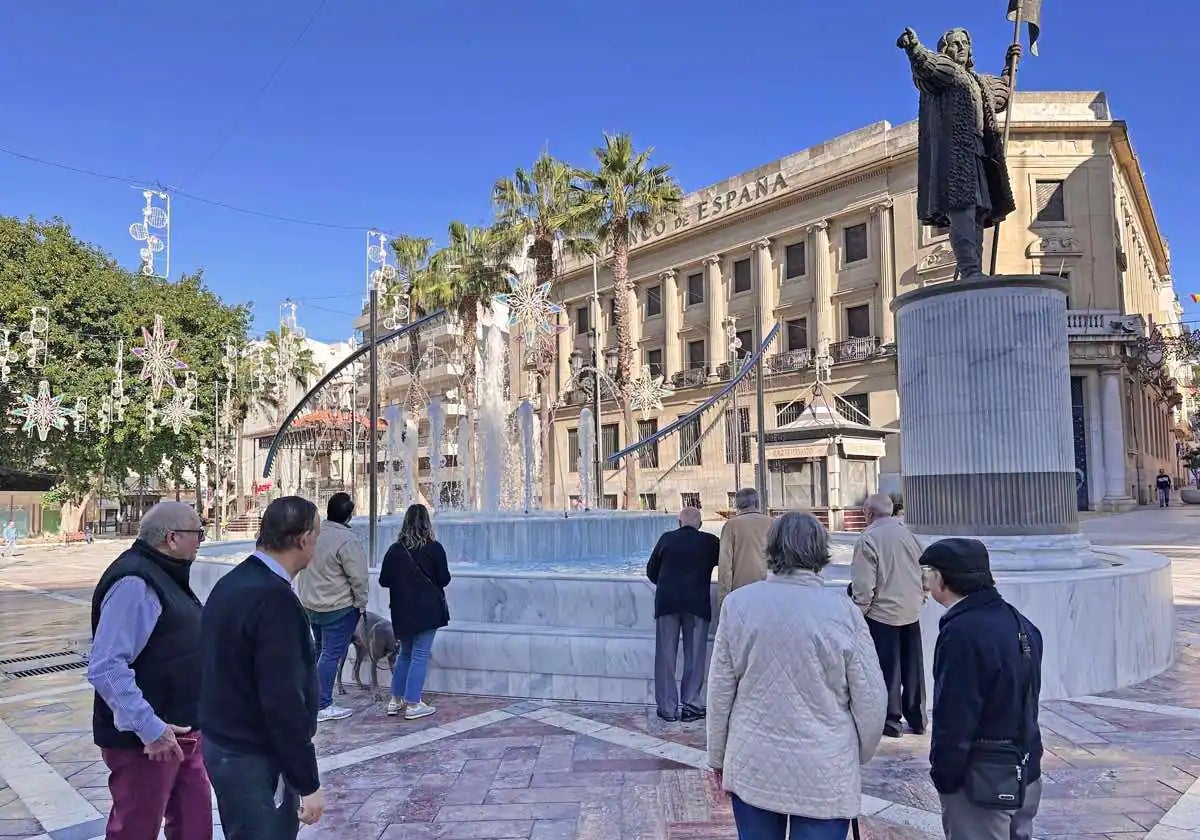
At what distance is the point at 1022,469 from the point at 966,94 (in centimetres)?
350

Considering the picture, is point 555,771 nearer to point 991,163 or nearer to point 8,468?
point 991,163

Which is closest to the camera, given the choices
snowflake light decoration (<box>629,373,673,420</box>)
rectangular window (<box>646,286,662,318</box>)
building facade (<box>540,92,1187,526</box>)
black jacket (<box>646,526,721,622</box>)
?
Result: black jacket (<box>646,526,721,622</box>)

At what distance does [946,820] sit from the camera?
9.03 feet

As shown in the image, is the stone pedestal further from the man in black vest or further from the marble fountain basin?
the man in black vest

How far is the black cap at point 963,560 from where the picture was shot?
275cm

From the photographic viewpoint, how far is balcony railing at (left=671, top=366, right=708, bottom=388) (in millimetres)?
38688

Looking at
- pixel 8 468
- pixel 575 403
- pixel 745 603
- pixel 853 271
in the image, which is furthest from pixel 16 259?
pixel 745 603

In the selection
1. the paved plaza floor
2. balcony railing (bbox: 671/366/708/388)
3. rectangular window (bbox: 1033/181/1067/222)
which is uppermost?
rectangular window (bbox: 1033/181/1067/222)

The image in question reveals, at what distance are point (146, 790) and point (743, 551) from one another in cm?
388

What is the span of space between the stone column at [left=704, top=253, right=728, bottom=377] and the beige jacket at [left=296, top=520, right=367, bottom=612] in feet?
106

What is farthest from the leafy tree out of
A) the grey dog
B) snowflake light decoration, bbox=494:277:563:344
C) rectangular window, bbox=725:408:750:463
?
the grey dog

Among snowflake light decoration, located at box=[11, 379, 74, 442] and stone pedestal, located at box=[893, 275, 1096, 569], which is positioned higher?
snowflake light decoration, located at box=[11, 379, 74, 442]

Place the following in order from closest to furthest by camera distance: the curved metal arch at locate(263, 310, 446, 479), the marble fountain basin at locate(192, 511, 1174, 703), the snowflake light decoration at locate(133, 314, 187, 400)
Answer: the marble fountain basin at locate(192, 511, 1174, 703) → the curved metal arch at locate(263, 310, 446, 479) → the snowflake light decoration at locate(133, 314, 187, 400)

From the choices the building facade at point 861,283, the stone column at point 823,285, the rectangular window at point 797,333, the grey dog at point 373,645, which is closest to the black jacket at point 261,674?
the grey dog at point 373,645
